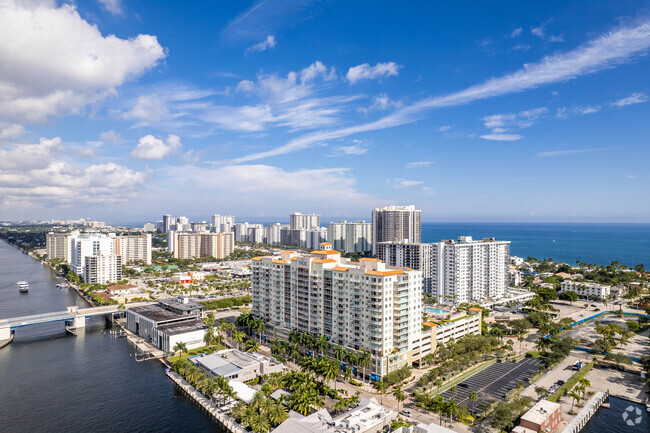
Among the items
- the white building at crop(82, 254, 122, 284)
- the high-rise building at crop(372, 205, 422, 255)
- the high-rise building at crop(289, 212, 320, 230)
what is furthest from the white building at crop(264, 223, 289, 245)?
the white building at crop(82, 254, 122, 284)

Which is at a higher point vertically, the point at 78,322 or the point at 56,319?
the point at 56,319

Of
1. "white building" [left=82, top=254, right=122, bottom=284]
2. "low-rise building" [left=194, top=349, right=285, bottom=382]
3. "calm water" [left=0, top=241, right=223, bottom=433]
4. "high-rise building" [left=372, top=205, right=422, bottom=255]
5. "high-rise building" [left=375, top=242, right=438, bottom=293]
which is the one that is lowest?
"calm water" [left=0, top=241, right=223, bottom=433]

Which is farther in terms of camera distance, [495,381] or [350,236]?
[350,236]

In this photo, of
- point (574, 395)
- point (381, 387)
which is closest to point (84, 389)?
point (381, 387)

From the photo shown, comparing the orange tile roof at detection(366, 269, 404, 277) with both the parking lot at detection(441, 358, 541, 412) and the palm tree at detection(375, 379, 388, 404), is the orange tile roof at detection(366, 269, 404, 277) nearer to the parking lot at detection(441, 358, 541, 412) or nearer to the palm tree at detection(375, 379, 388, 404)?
the palm tree at detection(375, 379, 388, 404)

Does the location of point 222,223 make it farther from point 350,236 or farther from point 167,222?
point 350,236

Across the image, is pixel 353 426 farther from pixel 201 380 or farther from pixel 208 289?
pixel 208 289
